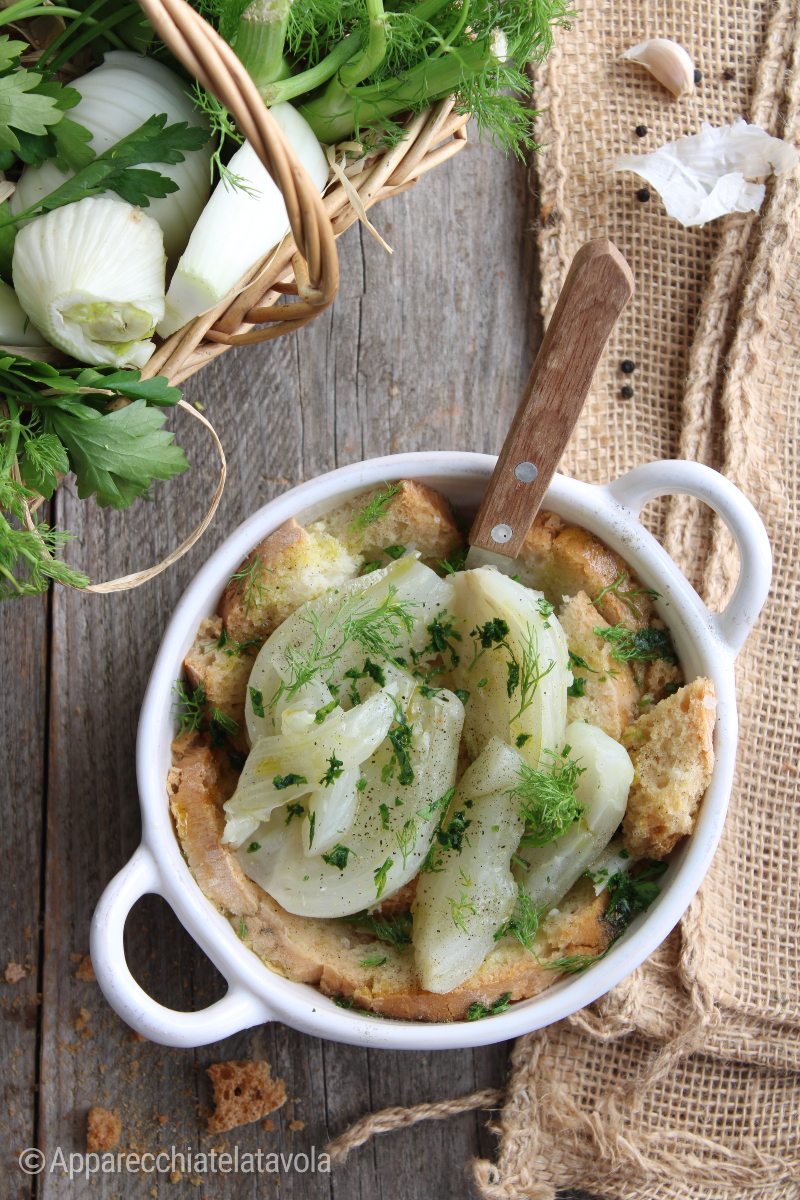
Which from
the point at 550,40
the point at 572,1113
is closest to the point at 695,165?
the point at 550,40

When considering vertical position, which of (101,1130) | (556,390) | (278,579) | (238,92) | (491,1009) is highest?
(238,92)

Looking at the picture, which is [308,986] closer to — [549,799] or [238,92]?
[549,799]

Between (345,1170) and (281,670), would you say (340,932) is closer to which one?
(281,670)

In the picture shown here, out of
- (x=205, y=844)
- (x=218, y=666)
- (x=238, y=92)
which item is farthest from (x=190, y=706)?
(x=238, y=92)

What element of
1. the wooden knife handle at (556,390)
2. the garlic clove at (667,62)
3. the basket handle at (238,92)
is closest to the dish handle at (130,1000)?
the wooden knife handle at (556,390)

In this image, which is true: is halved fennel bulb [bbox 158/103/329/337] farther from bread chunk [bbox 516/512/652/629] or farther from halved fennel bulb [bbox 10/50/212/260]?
bread chunk [bbox 516/512/652/629]

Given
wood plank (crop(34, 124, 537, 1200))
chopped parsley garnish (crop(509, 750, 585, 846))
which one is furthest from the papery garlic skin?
chopped parsley garnish (crop(509, 750, 585, 846))
